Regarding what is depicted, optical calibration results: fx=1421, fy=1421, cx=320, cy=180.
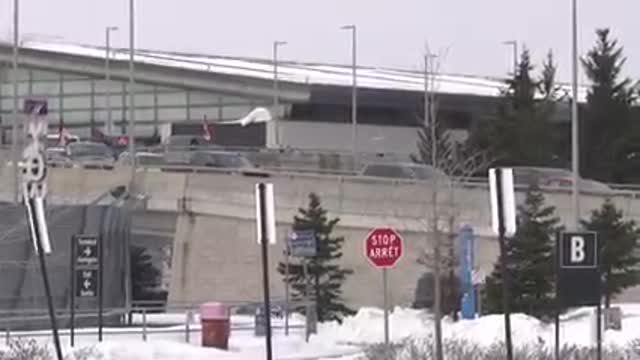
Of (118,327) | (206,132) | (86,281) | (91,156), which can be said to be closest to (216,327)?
(86,281)

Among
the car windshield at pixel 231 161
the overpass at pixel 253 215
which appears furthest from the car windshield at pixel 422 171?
the car windshield at pixel 231 161

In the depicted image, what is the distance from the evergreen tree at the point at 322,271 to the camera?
40.4 metres

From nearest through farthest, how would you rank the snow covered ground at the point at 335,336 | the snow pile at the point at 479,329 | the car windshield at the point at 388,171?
the snow covered ground at the point at 335,336 → the snow pile at the point at 479,329 → the car windshield at the point at 388,171

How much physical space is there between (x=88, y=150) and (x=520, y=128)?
20.6m

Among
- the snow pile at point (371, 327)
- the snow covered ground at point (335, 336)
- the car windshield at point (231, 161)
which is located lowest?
the snow pile at point (371, 327)

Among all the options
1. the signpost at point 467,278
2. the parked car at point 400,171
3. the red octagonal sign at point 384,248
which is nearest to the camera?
the red octagonal sign at point 384,248

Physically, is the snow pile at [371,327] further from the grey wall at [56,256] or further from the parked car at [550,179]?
the parked car at [550,179]

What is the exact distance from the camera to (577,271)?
16.4 m

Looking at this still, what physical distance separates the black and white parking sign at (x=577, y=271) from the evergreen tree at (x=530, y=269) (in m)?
18.9

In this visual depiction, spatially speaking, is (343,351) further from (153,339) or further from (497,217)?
(497,217)

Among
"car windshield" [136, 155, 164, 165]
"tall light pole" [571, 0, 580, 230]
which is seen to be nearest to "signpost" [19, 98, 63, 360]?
"tall light pole" [571, 0, 580, 230]

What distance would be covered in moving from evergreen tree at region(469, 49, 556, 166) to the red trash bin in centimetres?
3661

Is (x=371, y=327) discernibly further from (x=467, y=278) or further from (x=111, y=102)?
(x=111, y=102)

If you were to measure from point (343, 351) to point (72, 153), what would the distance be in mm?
37600
